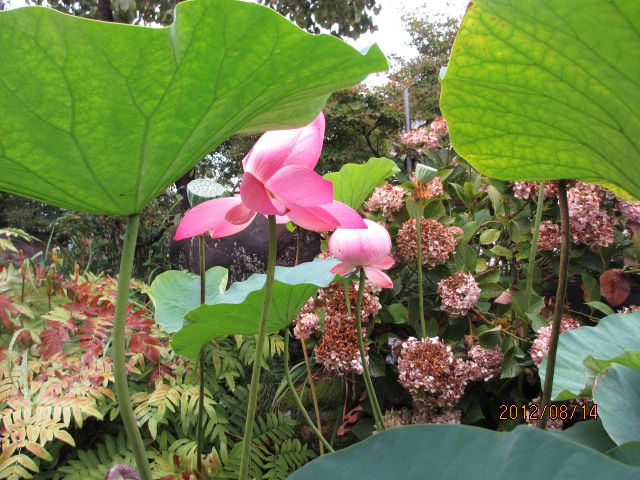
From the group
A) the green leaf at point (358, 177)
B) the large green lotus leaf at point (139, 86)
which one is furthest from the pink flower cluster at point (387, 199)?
the large green lotus leaf at point (139, 86)

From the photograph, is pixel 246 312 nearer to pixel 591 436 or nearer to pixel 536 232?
pixel 591 436

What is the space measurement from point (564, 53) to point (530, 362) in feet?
3.23

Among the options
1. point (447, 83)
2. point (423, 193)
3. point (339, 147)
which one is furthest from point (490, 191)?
point (339, 147)

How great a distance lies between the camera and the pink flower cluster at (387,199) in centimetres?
140

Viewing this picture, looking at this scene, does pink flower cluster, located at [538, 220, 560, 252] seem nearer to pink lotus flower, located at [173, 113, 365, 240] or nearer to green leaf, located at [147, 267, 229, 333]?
green leaf, located at [147, 267, 229, 333]

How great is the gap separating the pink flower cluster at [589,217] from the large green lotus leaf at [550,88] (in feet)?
2.62

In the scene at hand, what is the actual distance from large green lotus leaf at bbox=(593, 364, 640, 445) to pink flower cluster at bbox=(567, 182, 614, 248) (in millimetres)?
749

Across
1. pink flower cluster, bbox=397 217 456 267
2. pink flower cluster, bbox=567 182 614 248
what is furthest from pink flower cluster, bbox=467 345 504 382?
pink flower cluster, bbox=567 182 614 248

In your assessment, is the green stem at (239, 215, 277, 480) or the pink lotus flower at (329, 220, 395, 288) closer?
the green stem at (239, 215, 277, 480)

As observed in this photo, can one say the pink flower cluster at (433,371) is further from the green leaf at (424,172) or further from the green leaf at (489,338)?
the green leaf at (424,172)

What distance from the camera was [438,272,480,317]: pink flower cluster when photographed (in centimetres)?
123

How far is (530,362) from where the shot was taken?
3.88 ft

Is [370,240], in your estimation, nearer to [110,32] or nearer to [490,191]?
[110,32]

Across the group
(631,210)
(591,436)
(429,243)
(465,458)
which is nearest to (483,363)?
(429,243)
